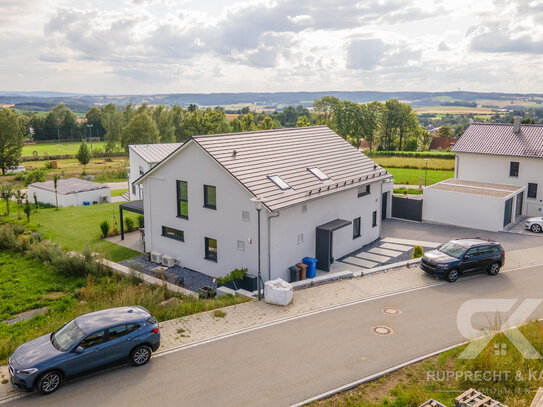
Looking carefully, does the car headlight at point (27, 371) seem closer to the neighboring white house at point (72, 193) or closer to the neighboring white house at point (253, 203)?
the neighboring white house at point (253, 203)

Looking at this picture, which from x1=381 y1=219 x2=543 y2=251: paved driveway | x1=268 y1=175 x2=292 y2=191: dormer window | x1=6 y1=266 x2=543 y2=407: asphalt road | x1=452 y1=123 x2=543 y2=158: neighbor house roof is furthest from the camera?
x1=452 y1=123 x2=543 y2=158: neighbor house roof

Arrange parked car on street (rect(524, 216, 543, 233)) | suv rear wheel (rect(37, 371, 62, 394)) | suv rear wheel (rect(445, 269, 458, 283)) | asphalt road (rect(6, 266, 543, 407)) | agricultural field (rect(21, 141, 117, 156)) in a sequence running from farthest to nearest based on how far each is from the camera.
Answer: agricultural field (rect(21, 141, 117, 156)) → parked car on street (rect(524, 216, 543, 233)) → suv rear wheel (rect(445, 269, 458, 283)) → asphalt road (rect(6, 266, 543, 407)) → suv rear wheel (rect(37, 371, 62, 394))

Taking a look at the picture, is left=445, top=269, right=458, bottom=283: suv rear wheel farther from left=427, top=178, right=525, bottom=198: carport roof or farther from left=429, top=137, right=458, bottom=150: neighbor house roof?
left=429, top=137, right=458, bottom=150: neighbor house roof

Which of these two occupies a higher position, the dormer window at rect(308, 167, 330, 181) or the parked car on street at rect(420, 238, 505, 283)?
the dormer window at rect(308, 167, 330, 181)

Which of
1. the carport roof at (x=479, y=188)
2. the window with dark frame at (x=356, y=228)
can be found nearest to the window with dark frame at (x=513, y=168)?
the carport roof at (x=479, y=188)

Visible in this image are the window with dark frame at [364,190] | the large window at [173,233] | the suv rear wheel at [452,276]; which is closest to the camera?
the suv rear wheel at [452,276]

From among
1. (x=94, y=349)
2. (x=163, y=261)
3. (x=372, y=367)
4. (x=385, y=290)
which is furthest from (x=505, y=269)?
(x=94, y=349)

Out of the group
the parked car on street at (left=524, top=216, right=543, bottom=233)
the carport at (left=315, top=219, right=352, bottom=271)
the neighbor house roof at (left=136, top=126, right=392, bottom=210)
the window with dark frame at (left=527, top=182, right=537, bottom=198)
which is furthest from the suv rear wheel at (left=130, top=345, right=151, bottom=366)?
the window with dark frame at (left=527, top=182, right=537, bottom=198)
